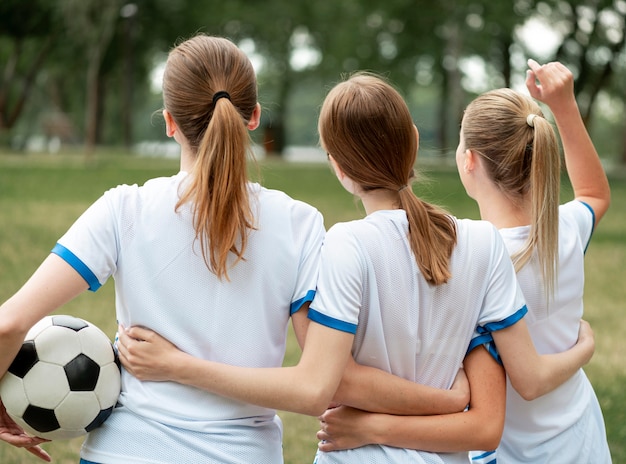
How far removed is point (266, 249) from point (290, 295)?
0.14 m

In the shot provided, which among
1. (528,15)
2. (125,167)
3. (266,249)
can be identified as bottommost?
(125,167)

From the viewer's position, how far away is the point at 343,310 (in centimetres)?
228

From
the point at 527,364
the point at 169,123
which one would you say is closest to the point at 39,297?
the point at 169,123

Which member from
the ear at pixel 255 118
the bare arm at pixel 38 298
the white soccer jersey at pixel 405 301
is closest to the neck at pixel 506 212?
the white soccer jersey at pixel 405 301

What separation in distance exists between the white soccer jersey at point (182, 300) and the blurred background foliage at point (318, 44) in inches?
1033

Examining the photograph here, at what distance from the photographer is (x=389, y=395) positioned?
2.37 m

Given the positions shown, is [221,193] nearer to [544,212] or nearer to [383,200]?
[383,200]

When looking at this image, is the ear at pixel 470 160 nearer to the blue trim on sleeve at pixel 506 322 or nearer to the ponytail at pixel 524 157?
the ponytail at pixel 524 157

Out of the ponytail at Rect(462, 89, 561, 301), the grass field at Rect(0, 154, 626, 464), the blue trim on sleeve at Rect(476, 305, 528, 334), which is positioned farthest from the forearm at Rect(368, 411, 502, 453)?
the grass field at Rect(0, 154, 626, 464)

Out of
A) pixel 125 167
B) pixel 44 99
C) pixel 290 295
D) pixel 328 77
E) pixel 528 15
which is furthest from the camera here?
pixel 44 99

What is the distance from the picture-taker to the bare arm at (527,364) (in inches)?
95.3

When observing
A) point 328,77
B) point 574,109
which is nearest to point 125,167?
point 328,77

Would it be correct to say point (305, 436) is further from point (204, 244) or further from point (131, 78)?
point (131, 78)

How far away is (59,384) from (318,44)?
146ft
